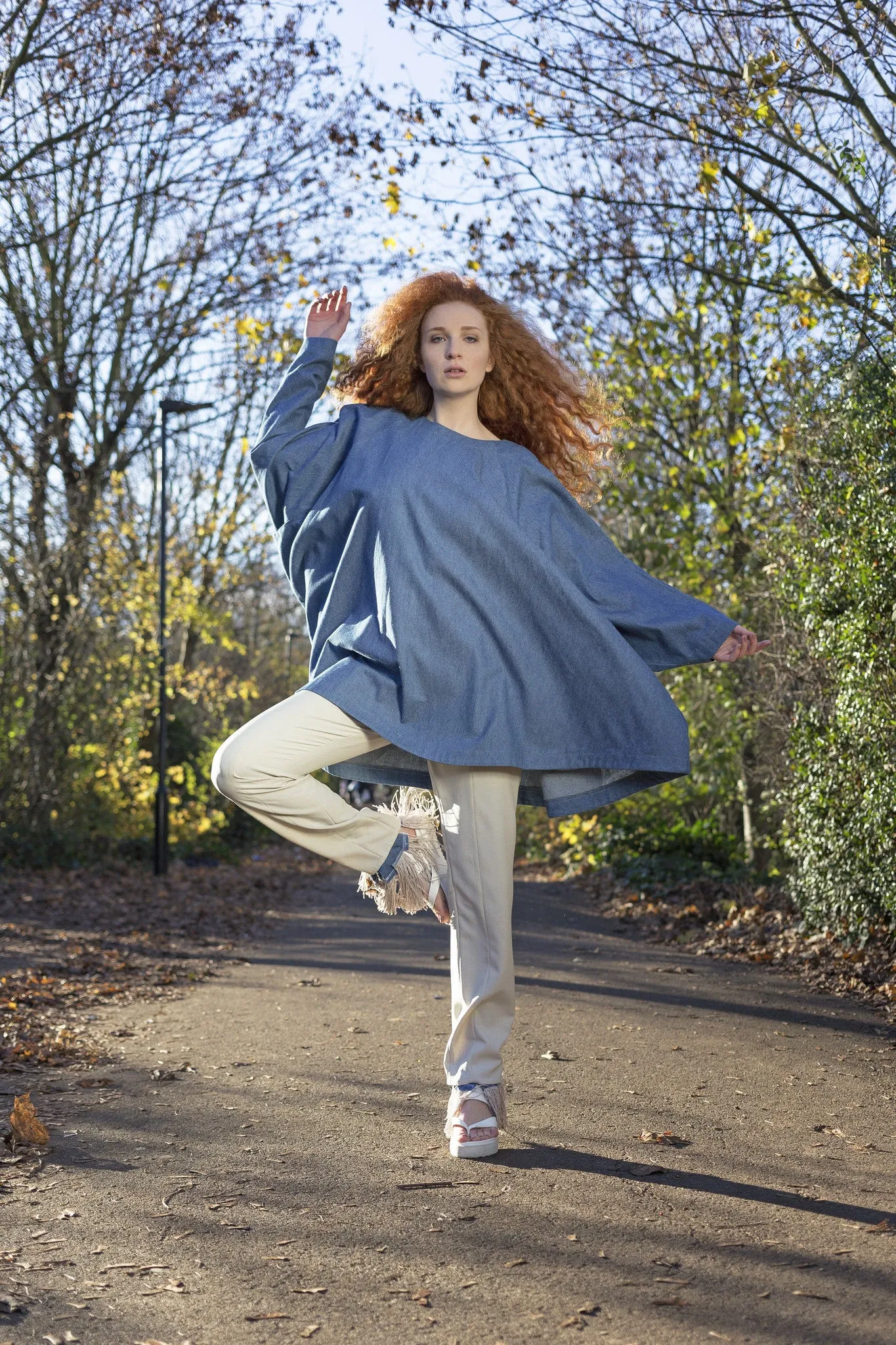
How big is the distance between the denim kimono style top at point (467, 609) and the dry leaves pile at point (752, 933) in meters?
2.32

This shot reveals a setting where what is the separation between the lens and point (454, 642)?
3594 mm

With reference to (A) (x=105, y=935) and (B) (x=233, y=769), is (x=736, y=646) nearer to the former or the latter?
(B) (x=233, y=769)

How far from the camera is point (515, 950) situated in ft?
24.5

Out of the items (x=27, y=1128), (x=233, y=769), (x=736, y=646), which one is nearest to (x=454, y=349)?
(x=736, y=646)

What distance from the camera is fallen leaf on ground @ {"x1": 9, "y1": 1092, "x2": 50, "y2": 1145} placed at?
355 centimetres

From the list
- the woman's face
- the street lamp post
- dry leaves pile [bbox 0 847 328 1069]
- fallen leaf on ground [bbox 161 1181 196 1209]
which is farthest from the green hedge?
the street lamp post

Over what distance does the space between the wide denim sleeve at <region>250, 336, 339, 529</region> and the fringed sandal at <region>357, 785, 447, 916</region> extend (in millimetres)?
950

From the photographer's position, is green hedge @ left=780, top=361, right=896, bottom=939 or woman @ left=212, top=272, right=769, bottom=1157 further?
green hedge @ left=780, top=361, right=896, bottom=939

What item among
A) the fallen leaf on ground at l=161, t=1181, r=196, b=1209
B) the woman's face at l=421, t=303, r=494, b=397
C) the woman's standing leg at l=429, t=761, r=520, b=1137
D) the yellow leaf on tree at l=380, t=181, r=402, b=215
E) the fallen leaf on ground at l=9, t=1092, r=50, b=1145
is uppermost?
the yellow leaf on tree at l=380, t=181, r=402, b=215

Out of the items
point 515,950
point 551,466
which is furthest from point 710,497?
point 551,466

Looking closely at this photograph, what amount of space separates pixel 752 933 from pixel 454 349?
4.88 meters

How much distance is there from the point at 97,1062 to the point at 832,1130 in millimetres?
2520

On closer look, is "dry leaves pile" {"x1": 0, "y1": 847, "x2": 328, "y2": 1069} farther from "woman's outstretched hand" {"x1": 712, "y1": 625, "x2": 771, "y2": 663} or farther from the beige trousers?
"woman's outstretched hand" {"x1": 712, "y1": 625, "x2": 771, "y2": 663}

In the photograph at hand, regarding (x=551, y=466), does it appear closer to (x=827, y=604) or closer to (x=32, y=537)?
(x=827, y=604)
